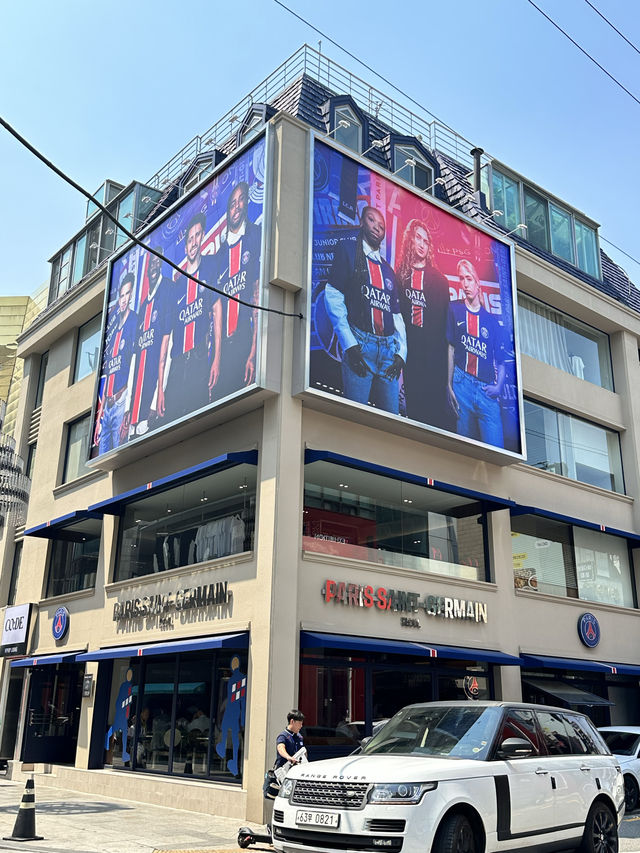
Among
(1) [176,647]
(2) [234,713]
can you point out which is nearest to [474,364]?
(1) [176,647]

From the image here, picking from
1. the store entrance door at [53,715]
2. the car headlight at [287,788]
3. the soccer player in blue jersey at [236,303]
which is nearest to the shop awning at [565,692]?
the soccer player in blue jersey at [236,303]

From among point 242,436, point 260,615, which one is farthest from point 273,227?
point 260,615

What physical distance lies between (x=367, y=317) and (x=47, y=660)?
12431 millimetres

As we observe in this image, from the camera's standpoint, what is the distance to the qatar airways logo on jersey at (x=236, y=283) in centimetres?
1727

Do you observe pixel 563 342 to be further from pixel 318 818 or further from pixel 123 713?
pixel 318 818

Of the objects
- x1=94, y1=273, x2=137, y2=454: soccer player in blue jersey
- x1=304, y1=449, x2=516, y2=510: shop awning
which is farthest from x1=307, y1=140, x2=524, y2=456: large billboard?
x1=94, y1=273, x2=137, y2=454: soccer player in blue jersey

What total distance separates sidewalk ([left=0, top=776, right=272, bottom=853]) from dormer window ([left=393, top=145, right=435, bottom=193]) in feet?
58.1

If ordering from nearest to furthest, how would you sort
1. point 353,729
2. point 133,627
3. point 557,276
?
1. point 353,729
2. point 133,627
3. point 557,276

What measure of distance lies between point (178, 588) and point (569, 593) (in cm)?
1090

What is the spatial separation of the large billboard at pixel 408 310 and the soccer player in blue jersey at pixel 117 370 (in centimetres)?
649

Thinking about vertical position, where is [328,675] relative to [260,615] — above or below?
below

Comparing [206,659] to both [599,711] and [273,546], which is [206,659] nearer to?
[273,546]

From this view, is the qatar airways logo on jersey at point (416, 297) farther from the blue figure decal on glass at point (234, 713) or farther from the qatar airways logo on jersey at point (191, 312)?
the blue figure decal on glass at point (234, 713)

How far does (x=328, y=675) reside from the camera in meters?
15.8
